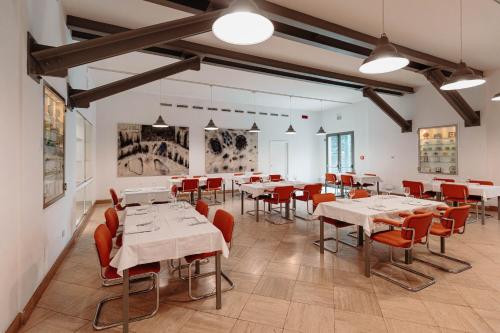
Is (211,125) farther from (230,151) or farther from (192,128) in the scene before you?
(230,151)

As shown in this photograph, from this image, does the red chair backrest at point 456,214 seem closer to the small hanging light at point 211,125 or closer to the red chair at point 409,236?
the red chair at point 409,236

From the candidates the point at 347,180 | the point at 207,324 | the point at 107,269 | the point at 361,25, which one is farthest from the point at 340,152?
the point at 107,269

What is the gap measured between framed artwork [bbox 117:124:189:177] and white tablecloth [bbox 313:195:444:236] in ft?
20.8

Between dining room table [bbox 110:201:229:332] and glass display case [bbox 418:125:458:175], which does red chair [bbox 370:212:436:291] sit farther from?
glass display case [bbox 418:125:458:175]

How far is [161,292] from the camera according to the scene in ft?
9.50

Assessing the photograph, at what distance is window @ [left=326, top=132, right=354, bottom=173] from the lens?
34.8 ft

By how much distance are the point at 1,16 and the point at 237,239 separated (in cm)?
400

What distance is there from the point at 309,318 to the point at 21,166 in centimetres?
297

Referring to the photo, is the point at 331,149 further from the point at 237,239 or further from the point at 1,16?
the point at 1,16

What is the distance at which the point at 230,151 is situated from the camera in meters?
10.1

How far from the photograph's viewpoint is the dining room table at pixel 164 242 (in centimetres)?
Result: 219

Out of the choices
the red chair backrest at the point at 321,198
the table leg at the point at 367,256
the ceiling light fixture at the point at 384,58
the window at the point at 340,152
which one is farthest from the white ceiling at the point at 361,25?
the window at the point at 340,152

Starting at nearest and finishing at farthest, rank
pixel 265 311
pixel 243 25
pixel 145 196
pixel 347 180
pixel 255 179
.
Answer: pixel 243 25 < pixel 265 311 < pixel 145 196 < pixel 255 179 < pixel 347 180

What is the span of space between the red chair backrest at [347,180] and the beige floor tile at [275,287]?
561 centimetres
